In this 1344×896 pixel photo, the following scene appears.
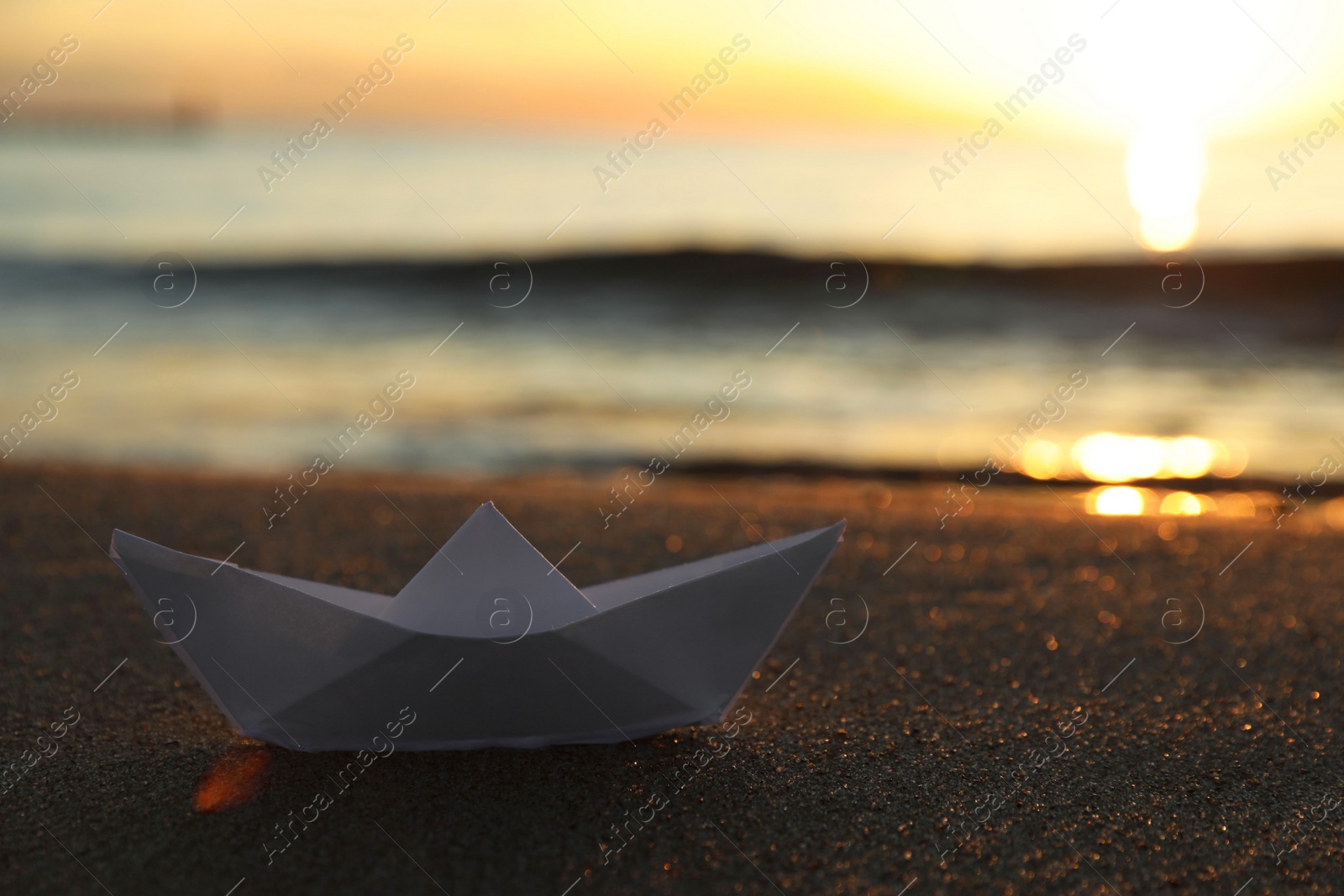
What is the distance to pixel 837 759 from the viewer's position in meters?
1.78

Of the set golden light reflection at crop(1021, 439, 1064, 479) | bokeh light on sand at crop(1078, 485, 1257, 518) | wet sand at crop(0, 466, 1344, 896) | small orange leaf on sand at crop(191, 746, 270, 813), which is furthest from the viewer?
golden light reflection at crop(1021, 439, 1064, 479)

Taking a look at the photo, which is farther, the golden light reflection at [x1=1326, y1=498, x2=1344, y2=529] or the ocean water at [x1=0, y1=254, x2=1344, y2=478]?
the ocean water at [x1=0, y1=254, x2=1344, y2=478]

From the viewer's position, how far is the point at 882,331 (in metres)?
10.8

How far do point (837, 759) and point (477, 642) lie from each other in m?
0.65

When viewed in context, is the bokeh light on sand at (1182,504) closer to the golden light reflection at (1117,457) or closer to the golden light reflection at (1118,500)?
the golden light reflection at (1118,500)

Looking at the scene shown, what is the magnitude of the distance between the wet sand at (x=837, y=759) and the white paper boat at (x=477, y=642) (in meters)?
0.09

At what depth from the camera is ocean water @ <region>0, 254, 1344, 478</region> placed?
605cm

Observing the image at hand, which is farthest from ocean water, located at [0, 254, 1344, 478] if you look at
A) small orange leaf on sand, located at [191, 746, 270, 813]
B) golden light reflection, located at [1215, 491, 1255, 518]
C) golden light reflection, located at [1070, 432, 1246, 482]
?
small orange leaf on sand, located at [191, 746, 270, 813]

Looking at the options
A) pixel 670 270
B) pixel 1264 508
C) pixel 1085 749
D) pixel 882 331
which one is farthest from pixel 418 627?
pixel 670 270

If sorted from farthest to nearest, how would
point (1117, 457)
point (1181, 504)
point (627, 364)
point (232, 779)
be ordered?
point (627, 364) < point (1117, 457) < point (1181, 504) < point (232, 779)

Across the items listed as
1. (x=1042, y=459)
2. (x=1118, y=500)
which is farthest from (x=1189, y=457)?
(x=1118, y=500)

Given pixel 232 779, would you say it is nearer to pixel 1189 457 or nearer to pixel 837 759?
pixel 837 759

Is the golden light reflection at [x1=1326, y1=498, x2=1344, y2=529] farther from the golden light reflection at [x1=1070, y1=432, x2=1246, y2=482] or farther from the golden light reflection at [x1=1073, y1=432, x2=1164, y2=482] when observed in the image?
the golden light reflection at [x1=1073, y1=432, x2=1164, y2=482]

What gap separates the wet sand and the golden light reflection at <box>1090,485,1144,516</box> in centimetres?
129
